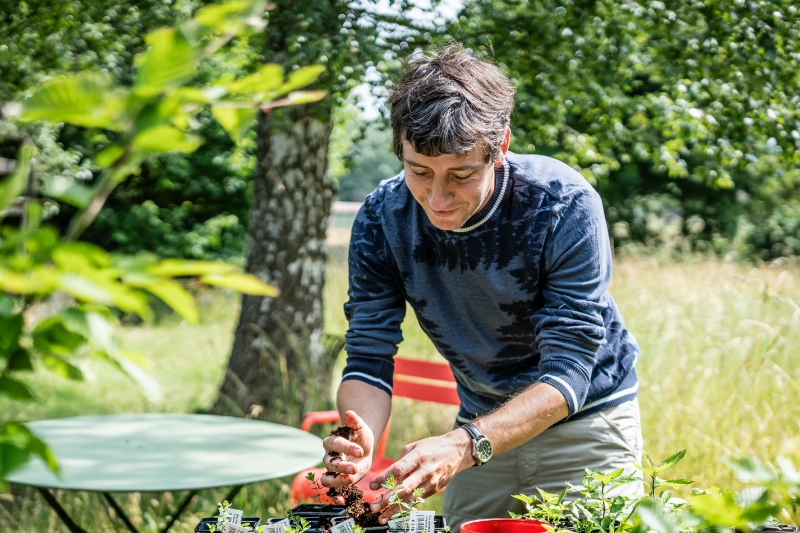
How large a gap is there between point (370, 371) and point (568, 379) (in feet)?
1.57

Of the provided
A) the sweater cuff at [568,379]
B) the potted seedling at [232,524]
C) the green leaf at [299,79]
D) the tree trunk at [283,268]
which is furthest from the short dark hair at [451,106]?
the tree trunk at [283,268]

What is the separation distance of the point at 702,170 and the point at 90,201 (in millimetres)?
3694

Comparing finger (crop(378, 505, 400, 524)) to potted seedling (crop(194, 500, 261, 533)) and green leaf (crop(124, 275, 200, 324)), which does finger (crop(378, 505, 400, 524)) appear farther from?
green leaf (crop(124, 275, 200, 324))

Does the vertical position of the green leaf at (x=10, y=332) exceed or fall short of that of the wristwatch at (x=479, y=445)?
it exceeds it

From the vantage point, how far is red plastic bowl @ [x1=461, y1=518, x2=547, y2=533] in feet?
3.70

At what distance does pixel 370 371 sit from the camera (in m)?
1.84

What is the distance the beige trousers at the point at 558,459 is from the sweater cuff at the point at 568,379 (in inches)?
12.4

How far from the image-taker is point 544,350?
1.63 metres

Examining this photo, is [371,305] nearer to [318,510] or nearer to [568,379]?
[568,379]

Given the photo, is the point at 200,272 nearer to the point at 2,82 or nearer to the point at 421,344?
the point at 421,344

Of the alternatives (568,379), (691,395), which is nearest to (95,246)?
(568,379)

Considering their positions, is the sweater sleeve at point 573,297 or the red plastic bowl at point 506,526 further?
the sweater sleeve at point 573,297

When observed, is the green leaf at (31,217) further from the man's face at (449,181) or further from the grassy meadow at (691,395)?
the grassy meadow at (691,395)

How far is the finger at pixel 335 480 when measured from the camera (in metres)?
1.42
